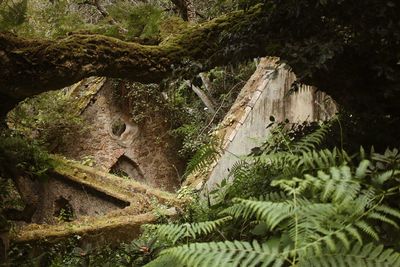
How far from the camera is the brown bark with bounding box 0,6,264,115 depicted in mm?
3850

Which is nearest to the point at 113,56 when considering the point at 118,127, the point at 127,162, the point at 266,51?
the point at 266,51

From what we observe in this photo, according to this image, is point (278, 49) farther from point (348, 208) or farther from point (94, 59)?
point (348, 208)

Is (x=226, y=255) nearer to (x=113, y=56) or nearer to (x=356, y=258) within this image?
(x=356, y=258)

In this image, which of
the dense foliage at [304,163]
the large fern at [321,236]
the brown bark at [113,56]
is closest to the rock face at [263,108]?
the dense foliage at [304,163]

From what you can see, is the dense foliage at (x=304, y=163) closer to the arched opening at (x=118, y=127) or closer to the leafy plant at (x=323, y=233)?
the leafy plant at (x=323, y=233)

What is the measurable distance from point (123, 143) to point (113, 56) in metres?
9.28

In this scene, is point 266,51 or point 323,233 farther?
point 266,51

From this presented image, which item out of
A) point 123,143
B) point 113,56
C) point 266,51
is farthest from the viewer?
point 123,143

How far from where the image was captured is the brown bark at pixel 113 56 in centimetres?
385


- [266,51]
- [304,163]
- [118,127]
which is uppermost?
[266,51]

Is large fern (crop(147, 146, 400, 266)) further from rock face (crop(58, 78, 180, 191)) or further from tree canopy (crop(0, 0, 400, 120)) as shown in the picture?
rock face (crop(58, 78, 180, 191))

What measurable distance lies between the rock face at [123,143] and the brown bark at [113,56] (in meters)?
8.47

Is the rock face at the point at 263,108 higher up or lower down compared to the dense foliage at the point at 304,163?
higher up

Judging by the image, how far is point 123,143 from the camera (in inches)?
530
